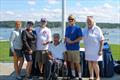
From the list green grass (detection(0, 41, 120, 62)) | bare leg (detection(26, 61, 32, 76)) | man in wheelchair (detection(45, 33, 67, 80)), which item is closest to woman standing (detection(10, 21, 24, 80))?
bare leg (detection(26, 61, 32, 76))

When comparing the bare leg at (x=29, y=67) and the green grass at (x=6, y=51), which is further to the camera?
the green grass at (x=6, y=51)

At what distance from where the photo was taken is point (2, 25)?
34.9 ft

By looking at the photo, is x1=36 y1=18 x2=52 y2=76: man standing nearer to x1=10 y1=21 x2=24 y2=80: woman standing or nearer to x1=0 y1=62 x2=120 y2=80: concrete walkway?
x1=10 y1=21 x2=24 y2=80: woman standing

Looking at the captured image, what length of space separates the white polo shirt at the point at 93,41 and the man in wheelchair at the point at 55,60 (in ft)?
1.98

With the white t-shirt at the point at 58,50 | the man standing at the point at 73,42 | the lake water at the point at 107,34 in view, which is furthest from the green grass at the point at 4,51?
the man standing at the point at 73,42

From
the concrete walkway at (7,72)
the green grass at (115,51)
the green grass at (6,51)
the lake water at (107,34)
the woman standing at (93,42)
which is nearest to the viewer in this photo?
the woman standing at (93,42)

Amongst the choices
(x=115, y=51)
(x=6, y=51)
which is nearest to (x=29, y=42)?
(x=6, y=51)

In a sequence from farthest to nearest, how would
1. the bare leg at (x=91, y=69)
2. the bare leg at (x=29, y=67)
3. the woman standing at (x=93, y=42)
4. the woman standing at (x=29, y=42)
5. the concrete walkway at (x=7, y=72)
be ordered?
the concrete walkway at (x=7, y=72)
the bare leg at (x=29, y=67)
the woman standing at (x=29, y=42)
the bare leg at (x=91, y=69)
the woman standing at (x=93, y=42)

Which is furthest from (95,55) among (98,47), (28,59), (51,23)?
(51,23)

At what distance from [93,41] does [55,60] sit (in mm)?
1007

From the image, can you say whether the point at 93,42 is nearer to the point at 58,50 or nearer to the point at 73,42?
the point at 73,42

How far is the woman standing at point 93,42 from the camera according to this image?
27.1 feet

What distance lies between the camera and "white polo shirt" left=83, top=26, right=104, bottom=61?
325 inches

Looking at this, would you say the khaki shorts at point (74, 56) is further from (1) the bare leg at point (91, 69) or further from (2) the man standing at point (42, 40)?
(2) the man standing at point (42, 40)
